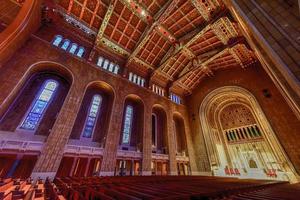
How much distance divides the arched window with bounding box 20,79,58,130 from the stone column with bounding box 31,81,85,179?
146 cm

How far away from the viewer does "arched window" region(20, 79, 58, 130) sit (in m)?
7.33

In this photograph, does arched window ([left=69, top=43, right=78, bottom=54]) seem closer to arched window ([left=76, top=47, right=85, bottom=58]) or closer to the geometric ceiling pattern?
arched window ([left=76, top=47, right=85, bottom=58])

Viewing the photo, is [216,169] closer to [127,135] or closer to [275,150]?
[275,150]

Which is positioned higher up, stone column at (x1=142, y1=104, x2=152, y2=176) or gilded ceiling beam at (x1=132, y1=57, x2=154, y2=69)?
gilded ceiling beam at (x1=132, y1=57, x2=154, y2=69)

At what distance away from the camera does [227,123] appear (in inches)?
626

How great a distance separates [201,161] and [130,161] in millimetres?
8159

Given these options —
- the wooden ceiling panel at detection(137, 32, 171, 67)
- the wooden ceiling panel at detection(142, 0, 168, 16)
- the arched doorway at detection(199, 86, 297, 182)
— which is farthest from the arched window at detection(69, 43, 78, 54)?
the arched doorway at detection(199, 86, 297, 182)

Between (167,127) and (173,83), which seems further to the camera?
(173,83)

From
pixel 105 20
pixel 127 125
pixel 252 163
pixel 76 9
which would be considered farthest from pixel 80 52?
pixel 252 163

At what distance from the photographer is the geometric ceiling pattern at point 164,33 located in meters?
9.56

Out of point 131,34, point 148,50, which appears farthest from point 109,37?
point 148,50

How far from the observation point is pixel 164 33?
11.5m

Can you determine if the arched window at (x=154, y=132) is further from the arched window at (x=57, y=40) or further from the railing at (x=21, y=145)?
the arched window at (x=57, y=40)

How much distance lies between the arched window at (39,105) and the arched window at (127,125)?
6028 mm
